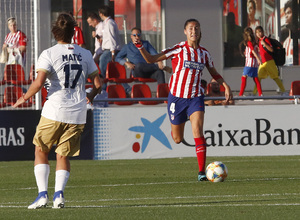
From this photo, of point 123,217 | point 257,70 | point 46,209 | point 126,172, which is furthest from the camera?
point 257,70

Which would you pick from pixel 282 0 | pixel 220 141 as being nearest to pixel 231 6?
pixel 282 0

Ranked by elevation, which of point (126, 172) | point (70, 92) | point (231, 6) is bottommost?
point (126, 172)

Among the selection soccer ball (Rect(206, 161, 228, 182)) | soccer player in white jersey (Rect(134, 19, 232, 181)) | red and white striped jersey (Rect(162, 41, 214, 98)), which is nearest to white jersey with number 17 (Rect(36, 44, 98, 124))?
soccer ball (Rect(206, 161, 228, 182))

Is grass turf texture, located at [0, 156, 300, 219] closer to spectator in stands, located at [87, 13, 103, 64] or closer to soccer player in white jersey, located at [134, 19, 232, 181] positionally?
soccer player in white jersey, located at [134, 19, 232, 181]

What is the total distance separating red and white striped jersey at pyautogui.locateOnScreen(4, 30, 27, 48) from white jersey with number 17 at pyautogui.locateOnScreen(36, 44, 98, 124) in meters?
9.27

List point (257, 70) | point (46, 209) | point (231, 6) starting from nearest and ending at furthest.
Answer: point (46, 209) → point (257, 70) → point (231, 6)

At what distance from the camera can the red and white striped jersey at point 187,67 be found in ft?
38.3

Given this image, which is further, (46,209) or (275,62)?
(275,62)

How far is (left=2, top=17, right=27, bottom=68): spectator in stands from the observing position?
56.7ft

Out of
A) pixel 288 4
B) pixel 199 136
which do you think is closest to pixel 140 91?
pixel 199 136

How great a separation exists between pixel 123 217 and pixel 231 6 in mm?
17877

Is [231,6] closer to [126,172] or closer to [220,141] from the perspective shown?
[220,141]

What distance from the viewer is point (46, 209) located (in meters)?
7.89

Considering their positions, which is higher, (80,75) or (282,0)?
(282,0)
